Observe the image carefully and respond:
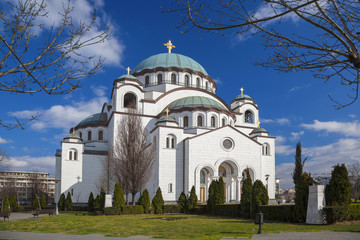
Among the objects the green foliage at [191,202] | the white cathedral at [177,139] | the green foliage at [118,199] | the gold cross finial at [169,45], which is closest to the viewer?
the green foliage at [118,199]

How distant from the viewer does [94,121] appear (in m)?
40.8

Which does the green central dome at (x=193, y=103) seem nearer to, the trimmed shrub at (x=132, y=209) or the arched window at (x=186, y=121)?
the arched window at (x=186, y=121)

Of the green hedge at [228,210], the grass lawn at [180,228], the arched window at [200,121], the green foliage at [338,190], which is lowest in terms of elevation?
the green hedge at [228,210]

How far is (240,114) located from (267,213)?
76.8 feet

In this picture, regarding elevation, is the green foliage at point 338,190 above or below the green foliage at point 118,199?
above

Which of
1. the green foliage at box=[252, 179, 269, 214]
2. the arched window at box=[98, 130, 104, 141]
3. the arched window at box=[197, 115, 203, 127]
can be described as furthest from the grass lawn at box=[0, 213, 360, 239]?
the arched window at box=[98, 130, 104, 141]

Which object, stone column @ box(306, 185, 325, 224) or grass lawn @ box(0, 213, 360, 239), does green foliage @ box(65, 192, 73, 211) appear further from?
stone column @ box(306, 185, 325, 224)

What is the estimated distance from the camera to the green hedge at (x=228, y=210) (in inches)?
857

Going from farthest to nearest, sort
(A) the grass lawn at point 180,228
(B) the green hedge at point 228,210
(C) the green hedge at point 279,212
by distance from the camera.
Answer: (B) the green hedge at point 228,210, (C) the green hedge at point 279,212, (A) the grass lawn at point 180,228

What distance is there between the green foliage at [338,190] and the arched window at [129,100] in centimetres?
2426

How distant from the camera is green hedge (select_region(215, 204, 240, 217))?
21780mm

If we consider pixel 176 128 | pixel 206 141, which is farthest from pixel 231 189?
pixel 176 128

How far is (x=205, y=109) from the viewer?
1388 inches

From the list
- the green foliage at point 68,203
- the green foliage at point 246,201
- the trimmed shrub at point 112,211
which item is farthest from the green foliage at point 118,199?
the green foliage at point 68,203
